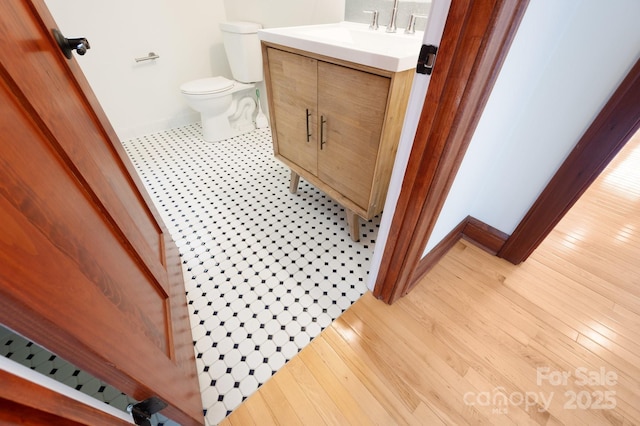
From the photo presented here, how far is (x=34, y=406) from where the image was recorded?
331 millimetres

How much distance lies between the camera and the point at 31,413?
1.08 ft

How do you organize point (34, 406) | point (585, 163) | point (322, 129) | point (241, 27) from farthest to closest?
point (241, 27) → point (322, 129) → point (585, 163) → point (34, 406)

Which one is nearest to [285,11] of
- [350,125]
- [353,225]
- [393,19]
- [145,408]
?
[393,19]

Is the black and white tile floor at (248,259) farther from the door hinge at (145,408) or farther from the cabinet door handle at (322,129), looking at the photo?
the cabinet door handle at (322,129)

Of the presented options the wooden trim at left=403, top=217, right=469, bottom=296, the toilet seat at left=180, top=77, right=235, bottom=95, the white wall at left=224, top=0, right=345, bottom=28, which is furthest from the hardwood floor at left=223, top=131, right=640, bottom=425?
the toilet seat at left=180, top=77, right=235, bottom=95

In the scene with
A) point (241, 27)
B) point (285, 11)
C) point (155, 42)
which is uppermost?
point (285, 11)

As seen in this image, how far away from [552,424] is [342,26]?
193 centimetres

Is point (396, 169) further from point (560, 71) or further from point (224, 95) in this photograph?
point (224, 95)

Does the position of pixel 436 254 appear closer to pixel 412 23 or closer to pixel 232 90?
pixel 412 23

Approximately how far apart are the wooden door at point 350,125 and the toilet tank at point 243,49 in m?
1.26

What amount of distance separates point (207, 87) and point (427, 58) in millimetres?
1878

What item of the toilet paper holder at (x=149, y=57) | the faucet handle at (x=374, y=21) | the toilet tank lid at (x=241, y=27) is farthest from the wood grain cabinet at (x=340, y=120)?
the toilet paper holder at (x=149, y=57)

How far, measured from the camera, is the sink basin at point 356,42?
2.71 feet

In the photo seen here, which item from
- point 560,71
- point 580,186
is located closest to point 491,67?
point 560,71
